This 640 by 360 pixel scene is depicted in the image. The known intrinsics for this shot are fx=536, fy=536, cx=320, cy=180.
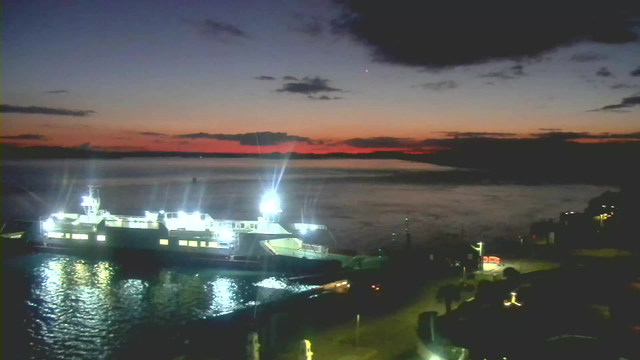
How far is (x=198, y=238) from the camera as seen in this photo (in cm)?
2378

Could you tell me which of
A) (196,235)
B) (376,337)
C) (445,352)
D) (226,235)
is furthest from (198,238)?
(445,352)

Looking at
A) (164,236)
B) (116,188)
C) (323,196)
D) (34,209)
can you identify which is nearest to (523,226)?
(164,236)

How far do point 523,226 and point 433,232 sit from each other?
751 centimetres

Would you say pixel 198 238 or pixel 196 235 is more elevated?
pixel 196 235

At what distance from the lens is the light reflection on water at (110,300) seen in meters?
13.4

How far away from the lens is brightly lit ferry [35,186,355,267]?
73.4ft

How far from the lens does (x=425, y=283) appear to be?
1378 centimetres

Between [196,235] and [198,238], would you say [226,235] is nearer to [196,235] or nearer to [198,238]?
[198,238]

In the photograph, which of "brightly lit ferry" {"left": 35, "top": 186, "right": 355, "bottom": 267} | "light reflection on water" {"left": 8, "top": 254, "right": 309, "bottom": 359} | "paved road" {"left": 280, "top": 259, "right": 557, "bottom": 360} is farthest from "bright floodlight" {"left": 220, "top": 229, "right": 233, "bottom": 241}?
"paved road" {"left": 280, "top": 259, "right": 557, "bottom": 360}

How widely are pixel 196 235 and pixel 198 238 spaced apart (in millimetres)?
220

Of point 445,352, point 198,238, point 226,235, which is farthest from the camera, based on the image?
point 198,238

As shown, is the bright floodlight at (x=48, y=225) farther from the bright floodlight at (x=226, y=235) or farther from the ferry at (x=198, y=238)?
the bright floodlight at (x=226, y=235)

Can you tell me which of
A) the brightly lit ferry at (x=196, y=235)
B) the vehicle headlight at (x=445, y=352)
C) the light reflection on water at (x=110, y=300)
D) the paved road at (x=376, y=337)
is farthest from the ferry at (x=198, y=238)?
the vehicle headlight at (x=445, y=352)

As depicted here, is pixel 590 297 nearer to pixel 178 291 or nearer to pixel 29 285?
pixel 178 291
